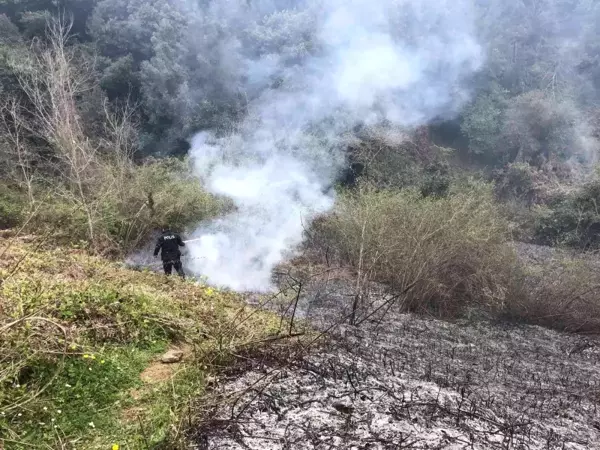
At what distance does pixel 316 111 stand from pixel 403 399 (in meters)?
12.4

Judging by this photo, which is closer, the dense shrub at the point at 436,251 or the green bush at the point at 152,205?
the dense shrub at the point at 436,251

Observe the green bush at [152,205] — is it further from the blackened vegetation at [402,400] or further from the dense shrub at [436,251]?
the blackened vegetation at [402,400]

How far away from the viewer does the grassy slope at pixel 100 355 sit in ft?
11.5

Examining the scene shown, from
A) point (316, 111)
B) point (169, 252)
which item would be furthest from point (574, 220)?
point (169, 252)

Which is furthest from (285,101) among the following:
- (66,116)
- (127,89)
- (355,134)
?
(66,116)

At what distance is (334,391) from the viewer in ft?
15.1

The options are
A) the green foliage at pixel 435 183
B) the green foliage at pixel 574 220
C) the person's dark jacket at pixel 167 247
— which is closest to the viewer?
the person's dark jacket at pixel 167 247

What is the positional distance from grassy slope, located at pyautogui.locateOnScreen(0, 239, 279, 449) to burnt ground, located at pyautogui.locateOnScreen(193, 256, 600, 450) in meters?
0.38

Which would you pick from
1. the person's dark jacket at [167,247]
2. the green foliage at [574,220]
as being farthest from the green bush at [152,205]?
the green foliage at [574,220]

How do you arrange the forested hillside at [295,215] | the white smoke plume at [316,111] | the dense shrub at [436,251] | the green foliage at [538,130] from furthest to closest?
the green foliage at [538,130], the white smoke plume at [316,111], the dense shrub at [436,251], the forested hillside at [295,215]

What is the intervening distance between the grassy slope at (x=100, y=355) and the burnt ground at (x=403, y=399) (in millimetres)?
382

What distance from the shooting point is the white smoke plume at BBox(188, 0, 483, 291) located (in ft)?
37.3

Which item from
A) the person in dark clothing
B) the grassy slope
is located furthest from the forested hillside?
the person in dark clothing

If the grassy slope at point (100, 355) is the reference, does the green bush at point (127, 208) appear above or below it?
above
